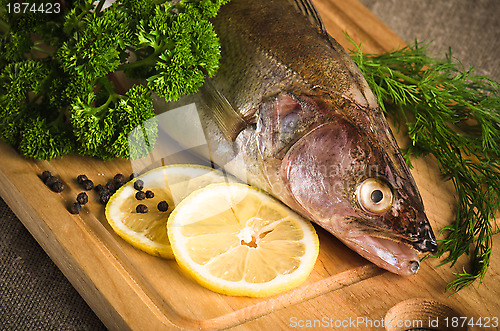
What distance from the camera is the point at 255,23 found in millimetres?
2219

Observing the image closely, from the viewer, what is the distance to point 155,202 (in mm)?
2051

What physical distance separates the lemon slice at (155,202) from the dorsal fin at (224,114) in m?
0.19

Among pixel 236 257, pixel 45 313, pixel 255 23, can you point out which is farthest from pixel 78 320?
pixel 255 23

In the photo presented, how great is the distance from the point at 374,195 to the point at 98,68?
1.11 m

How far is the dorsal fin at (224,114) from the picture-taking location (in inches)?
82.0

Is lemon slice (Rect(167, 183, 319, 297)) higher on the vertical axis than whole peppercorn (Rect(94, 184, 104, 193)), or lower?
higher

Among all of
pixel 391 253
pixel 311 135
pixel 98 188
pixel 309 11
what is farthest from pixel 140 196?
pixel 309 11

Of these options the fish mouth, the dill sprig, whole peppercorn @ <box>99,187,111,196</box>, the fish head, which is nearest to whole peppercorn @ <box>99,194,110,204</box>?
whole peppercorn @ <box>99,187,111,196</box>

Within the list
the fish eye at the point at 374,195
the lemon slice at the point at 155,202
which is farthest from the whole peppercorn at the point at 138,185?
the fish eye at the point at 374,195

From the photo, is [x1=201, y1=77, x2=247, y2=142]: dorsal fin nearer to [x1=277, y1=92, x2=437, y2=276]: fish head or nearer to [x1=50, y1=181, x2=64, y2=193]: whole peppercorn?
[x1=277, y1=92, x2=437, y2=276]: fish head

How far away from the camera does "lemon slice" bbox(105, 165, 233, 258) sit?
192 centimetres

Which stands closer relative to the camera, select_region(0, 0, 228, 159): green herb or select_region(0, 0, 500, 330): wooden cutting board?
select_region(0, 0, 500, 330): wooden cutting board

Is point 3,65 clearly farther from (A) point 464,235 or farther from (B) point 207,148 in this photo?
(A) point 464,235

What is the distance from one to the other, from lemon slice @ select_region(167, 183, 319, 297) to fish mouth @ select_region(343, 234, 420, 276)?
0.19 meters
